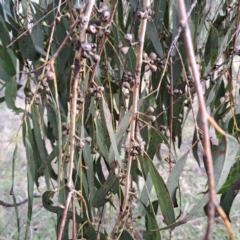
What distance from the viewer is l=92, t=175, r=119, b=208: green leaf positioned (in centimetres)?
66

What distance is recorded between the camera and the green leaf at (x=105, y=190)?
0.66m

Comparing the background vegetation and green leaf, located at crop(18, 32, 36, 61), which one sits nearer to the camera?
the background vegetation

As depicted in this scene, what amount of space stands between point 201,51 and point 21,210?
1.09m

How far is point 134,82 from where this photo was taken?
531 mm

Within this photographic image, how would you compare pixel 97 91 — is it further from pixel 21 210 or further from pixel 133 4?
pixel 21 210

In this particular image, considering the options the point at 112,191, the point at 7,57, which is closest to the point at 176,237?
the point at 112,191

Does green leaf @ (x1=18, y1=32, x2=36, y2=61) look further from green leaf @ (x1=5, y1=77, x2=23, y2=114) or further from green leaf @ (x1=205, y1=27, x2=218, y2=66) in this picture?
green leaf @ (x1=205, y1=27, x2=218, y2=66)

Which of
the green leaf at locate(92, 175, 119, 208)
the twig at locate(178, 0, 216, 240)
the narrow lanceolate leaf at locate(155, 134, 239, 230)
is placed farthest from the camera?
the green leaf at locate(92, 175, 119, 208)

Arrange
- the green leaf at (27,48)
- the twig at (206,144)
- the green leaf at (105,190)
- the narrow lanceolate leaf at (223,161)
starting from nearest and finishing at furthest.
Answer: the twig at (206,144) < the narrow lanceolate leaf at (223,161) < the green leaf at (105,190) < the green leaf at (27,48)

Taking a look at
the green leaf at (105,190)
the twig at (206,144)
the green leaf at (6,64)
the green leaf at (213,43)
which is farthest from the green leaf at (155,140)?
the twig at (206,144)

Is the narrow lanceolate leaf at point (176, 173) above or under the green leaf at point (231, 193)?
above

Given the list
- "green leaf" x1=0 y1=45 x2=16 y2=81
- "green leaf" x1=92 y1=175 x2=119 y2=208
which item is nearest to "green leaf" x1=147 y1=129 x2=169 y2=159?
"green leaf" x1=92 y1=175 x2=119 y2=208

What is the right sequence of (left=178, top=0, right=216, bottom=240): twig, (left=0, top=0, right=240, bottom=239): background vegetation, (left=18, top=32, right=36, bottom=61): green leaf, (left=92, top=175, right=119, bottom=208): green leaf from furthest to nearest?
(left=18, top=32, right=36, bottom=61): green leaf, (left=92, top=175, right=119, bottom=208): green leaf, (left=0, top=0, right=240, bottom=239): background vegetation, (left=178, top=0, right=216, bottom=240): twig

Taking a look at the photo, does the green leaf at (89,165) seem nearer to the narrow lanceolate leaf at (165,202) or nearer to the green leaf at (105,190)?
the green leaf at (105,190)
